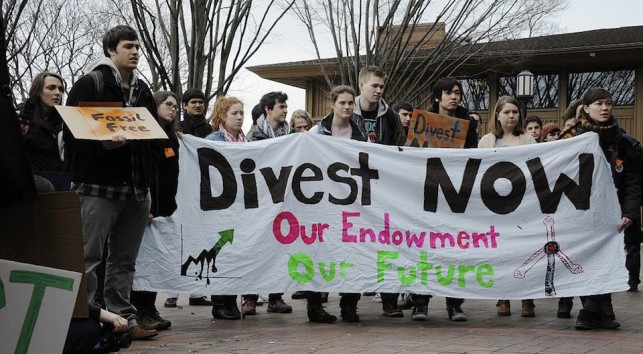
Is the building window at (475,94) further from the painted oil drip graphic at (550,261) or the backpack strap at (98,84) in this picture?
the backpack strap at (98,84)

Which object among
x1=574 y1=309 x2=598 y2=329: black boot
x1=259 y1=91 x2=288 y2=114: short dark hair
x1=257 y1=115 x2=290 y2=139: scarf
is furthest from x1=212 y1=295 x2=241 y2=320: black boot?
x1=574 y1=309 x2=598 y2=329: black boot

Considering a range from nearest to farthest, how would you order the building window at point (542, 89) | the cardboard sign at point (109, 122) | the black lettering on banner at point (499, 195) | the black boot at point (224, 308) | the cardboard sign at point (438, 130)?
the cardboard sign at point (109, 122), the black lettering on banner at point (499, 195), the black boot at point (224, 308), the cardboard sign at point (438, 130), the building window at point (542, 89)

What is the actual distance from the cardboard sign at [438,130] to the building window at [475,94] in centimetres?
2385

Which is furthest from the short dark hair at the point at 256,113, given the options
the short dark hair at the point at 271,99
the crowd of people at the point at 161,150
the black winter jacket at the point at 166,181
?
the black winter jacket at the point at 166,181

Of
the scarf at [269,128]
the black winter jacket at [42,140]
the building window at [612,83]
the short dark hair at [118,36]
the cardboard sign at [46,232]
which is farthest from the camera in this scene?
the building window at [612,83]

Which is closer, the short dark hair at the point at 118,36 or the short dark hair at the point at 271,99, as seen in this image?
the short dark hair at the point at 118,36

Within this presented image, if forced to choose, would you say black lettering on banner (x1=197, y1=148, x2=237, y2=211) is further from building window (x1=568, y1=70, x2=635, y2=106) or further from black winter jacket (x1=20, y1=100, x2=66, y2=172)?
building window (x1=568, y1=70, x2=635, y2=106)

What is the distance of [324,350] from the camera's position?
6.61 metres

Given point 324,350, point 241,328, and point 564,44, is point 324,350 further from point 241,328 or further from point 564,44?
point 564,44

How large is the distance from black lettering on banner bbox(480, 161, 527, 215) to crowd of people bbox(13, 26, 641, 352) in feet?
2.12

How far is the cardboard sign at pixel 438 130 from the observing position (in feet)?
29.1

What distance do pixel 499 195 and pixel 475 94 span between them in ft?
81.7

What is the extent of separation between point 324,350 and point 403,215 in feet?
6.52

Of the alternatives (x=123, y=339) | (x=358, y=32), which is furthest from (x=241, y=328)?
(x=358, y=32)
